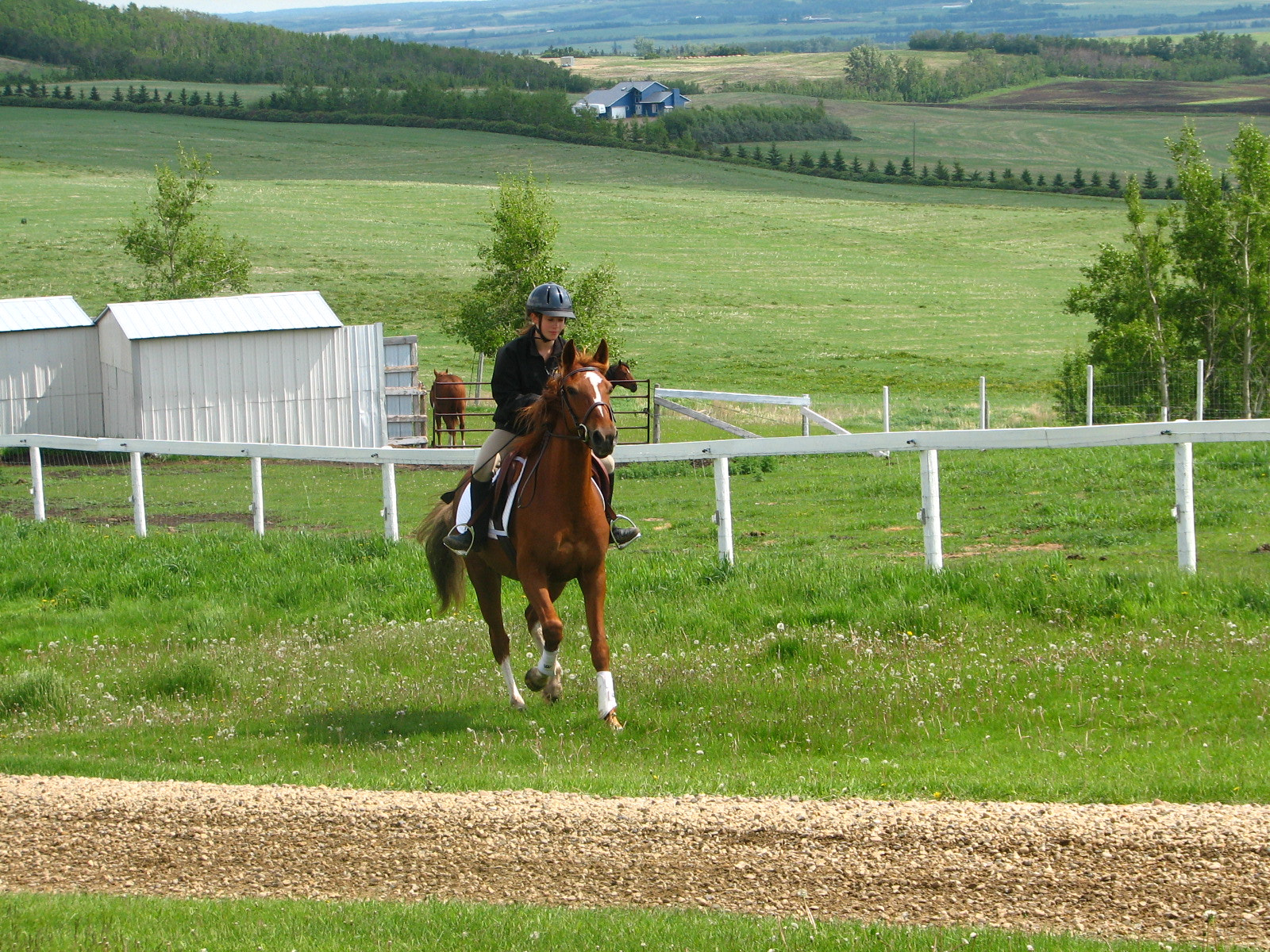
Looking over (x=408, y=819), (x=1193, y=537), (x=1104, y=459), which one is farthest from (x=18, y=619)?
(x=1104, y=459)

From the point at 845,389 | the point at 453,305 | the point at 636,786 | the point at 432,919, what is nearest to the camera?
the point at 432,919

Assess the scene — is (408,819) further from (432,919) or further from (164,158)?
(164,158)

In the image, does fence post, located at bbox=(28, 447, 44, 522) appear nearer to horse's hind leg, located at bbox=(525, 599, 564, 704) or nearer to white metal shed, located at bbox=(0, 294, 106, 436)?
horse's hind leg, located at bbox=(525, 599, 564, 704)

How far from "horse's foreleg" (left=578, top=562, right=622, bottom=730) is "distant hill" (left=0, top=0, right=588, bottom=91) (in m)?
135

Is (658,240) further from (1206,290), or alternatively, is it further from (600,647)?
(600,647)

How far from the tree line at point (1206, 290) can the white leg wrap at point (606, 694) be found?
24.7m

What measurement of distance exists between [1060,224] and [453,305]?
46.0 m

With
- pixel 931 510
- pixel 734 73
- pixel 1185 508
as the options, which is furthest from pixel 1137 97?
pixel 1185 508

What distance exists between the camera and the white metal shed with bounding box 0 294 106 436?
103 feet

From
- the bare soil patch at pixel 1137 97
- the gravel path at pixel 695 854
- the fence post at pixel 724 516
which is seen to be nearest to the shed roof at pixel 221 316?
A: the fence post at pixel 724 516

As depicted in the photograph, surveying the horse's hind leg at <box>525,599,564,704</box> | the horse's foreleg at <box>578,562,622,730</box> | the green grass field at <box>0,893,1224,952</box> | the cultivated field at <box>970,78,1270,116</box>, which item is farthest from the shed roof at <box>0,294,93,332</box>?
the cultivated field at <box>970,78,1270,116</box>

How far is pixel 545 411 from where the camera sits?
29.7 feet

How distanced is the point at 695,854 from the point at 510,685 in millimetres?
3838

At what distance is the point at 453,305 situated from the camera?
57250mm
